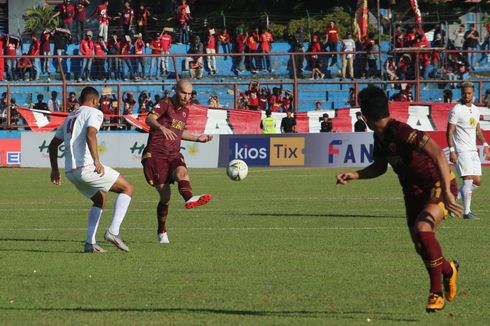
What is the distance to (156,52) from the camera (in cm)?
4394

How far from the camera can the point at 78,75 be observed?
135 feet

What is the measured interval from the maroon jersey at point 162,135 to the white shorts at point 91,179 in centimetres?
140

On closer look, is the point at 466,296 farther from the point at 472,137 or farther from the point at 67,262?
the point at 472,137

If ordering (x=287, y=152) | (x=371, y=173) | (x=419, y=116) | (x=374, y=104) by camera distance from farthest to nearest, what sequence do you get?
(x=419, y=116), (x=287, y=152), (x=371, y=173), (x=374, y=104)

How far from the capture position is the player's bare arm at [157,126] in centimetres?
1423

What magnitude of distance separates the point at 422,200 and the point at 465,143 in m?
9.22

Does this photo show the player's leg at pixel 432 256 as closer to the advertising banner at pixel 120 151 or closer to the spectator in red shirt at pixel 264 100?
the advertising banner at pixel 120 151

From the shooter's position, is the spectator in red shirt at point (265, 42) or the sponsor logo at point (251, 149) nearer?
the sponsor logo at point (251, 149)

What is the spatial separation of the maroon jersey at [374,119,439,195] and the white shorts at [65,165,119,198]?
4.93m

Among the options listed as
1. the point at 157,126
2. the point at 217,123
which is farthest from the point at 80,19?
the point at 157,126

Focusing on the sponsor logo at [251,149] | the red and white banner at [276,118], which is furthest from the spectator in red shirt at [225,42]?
the sponsor logo at [251,149]

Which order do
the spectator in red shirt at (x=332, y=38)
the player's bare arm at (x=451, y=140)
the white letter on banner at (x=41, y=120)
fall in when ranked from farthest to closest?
1. the spectator in red shirt at (x=332, y=38)
2. the white letter on banner at (x=41, y=120)
3. the player's bare arm at (x=451, y=140)

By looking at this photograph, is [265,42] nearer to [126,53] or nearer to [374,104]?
[126,53]

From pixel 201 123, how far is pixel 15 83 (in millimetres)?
7551
